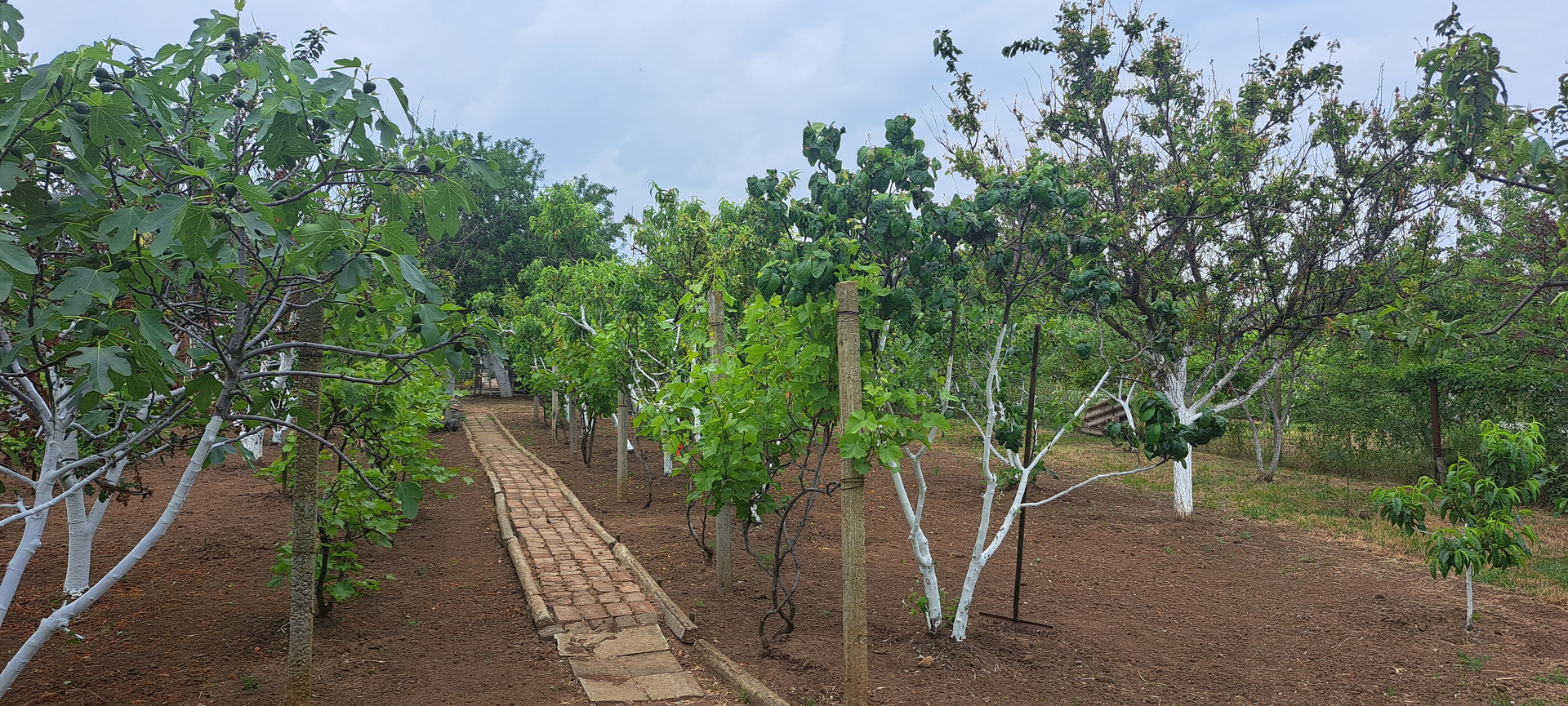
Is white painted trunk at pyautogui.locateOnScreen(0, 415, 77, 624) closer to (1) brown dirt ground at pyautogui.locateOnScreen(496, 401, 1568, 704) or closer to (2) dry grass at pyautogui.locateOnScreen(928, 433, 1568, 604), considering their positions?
(1) brown dirt ground at pyautogui.locateOnScreen(496, 401, 1568, 704)

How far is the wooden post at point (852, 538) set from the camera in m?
3.88

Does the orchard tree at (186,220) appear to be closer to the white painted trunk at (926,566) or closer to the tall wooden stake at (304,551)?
the tall wooden stake at (304,551)

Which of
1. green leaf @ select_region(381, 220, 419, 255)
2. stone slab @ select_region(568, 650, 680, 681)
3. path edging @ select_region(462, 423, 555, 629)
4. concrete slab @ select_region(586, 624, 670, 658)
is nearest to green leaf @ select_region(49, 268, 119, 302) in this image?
green leaf @ select_region(381, 220, 419, 255)

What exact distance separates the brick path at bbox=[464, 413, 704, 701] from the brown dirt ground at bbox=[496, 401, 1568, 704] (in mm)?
338

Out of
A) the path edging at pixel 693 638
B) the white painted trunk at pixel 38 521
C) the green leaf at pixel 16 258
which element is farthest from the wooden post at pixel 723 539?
the green leaf at pixel 16 258

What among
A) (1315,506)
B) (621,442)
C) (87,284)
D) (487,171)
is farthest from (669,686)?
(1315,506)

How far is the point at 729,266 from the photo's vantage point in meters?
11.9

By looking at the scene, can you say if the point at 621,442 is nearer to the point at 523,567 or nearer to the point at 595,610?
the point at 523,567

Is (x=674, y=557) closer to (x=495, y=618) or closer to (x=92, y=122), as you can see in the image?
(x=495, y=618)

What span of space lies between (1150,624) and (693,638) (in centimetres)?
324

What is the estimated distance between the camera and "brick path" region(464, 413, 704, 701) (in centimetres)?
451

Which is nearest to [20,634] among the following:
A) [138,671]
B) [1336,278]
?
[138,671]

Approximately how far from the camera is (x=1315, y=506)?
10836 millimetres

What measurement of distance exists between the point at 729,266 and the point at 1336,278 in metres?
7.69
